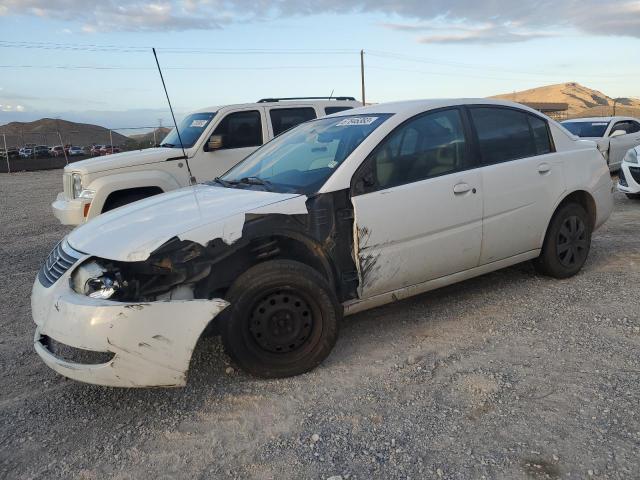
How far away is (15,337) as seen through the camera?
4.43m

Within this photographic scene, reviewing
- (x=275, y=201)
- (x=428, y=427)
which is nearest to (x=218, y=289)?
(x=275, y=201)

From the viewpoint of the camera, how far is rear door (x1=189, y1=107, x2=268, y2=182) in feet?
24.4

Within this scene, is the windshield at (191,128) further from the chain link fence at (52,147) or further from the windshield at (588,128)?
the chain link fence at (52,147)

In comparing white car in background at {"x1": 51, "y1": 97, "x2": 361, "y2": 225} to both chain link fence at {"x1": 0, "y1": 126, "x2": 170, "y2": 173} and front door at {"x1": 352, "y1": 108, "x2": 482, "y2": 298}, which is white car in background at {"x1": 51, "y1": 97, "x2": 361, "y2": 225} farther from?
chain link fence at {"x1": 0, "y1": 126, "x2": 170, "y2": 173}

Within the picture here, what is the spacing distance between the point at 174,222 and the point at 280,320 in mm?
891

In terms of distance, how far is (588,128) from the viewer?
1338cm

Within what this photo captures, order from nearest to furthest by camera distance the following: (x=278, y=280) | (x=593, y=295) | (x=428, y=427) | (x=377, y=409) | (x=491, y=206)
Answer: (x=428, y=427)
(x=377, y=409)
(x=278, y=280)
(x=491, y=206)
(x=593, y=295)

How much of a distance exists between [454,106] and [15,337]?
13.1 feet

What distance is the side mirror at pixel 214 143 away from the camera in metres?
7.46

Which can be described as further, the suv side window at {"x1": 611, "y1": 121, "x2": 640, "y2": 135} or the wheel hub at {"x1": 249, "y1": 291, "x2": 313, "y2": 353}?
the suv side window at {"x1": 611, "y1": 121, "x2": 640, "y2": 135}

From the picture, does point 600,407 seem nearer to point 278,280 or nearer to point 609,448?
point 609,448

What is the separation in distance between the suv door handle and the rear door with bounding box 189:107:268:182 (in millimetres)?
3866

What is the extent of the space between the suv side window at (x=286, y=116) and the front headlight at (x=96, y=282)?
199 inches

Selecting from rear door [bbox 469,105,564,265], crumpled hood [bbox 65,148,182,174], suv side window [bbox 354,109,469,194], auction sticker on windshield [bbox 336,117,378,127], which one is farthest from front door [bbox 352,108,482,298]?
crumpled hood [bbox 65,148,182,174]
